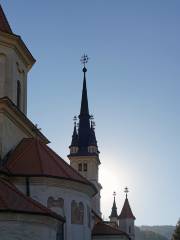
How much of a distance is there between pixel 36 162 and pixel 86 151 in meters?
46.5

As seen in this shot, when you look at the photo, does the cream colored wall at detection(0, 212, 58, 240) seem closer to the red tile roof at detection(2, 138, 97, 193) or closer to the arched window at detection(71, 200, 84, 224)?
the red tile roof at detection(2, 138, 97, 193)

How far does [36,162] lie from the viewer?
1062 inches

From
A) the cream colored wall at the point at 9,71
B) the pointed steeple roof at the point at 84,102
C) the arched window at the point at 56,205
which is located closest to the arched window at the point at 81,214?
the arched window at the point at 56,205

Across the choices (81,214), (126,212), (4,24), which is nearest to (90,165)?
(126,212)

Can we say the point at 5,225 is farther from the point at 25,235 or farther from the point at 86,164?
the point at 86,164

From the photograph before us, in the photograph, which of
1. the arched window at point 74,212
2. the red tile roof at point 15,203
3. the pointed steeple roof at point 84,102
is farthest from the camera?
the pointed steeple roof at point 84,102

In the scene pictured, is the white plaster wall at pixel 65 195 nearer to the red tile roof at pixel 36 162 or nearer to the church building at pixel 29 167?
the church building at pixel 29 167

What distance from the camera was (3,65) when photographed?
93.1ft

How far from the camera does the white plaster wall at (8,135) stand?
2668cm

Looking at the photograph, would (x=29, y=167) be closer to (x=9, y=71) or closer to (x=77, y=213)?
(x=77, y=213)

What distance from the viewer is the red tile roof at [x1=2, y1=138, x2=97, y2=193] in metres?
26.2

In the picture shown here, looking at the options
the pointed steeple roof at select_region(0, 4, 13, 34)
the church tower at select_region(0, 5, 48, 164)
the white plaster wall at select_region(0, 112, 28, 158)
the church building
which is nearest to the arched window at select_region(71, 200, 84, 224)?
the church building

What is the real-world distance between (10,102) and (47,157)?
141 inches

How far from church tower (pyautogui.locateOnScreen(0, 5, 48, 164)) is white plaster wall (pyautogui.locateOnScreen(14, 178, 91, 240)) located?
2214 mm
